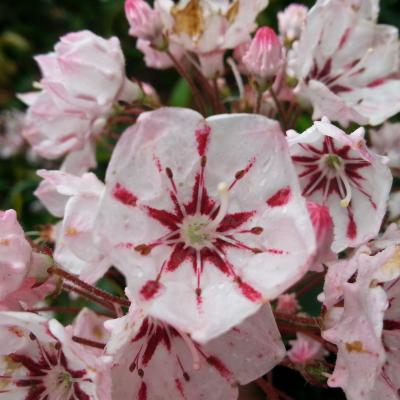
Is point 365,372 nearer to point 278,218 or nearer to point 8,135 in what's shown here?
point 278,218

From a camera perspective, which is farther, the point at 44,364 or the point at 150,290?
the point at 44,364

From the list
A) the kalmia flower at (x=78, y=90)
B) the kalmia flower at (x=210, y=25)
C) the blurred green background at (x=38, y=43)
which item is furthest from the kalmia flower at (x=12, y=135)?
the kalmia flower at (x=210, y=25)

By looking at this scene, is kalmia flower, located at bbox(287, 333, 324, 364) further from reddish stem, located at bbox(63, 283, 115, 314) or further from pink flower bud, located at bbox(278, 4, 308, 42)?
pink flower bud, located at bbox(278, 4, 308, 42)

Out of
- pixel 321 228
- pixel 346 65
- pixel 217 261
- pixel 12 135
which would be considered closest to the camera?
pixel 321 228

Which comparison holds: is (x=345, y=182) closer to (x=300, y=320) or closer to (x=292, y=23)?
(x=300, y=320)

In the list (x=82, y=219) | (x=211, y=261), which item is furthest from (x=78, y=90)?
(x=211, y=261)

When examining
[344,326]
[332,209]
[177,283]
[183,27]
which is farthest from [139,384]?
[183,27]
